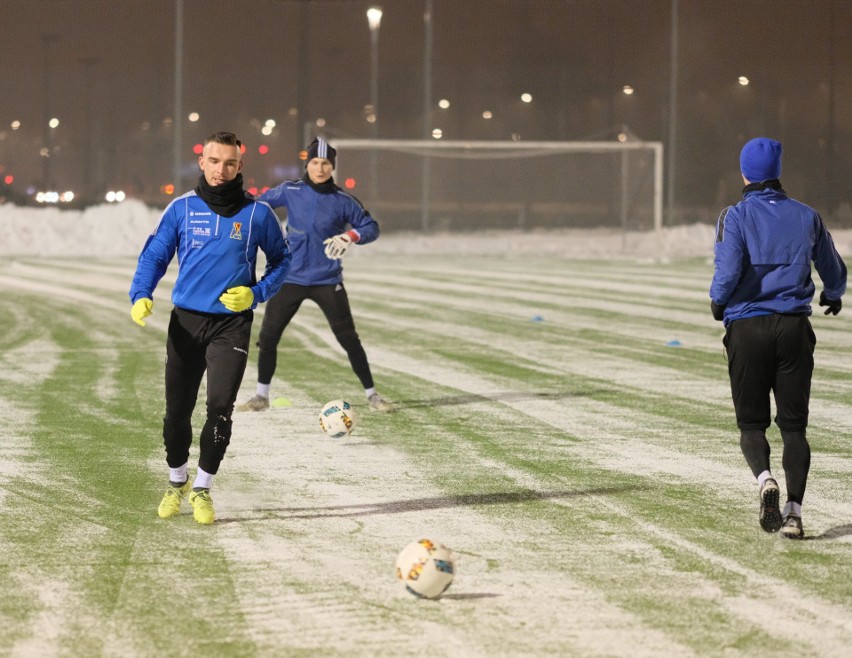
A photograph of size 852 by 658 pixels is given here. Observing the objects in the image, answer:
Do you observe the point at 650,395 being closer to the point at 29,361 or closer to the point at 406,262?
the point at 29,361

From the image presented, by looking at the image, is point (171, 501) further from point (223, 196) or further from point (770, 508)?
point (770, 508)

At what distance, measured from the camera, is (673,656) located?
4.91m

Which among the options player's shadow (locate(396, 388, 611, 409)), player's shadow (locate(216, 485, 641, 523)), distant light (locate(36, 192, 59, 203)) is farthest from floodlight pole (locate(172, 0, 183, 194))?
player's shadow (locate(216, 485, 641, 523))

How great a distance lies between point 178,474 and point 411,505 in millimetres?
1258

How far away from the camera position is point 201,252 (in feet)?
23.2

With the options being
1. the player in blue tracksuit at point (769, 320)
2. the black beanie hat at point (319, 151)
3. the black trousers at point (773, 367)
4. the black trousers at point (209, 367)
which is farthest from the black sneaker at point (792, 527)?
the black beanie hat at point (319, 151)

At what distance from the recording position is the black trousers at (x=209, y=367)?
277 inches

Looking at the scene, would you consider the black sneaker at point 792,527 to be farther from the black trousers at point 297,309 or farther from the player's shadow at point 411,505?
the black trousers at point 297,309

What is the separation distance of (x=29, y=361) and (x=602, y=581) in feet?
32.2

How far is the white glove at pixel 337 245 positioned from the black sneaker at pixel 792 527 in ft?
15.8

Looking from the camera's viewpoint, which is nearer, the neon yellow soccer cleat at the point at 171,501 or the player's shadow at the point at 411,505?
the neon yellow soccer cleat at the point at 171,501

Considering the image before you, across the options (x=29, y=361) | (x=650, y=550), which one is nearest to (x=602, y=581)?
(x=650, y=550)

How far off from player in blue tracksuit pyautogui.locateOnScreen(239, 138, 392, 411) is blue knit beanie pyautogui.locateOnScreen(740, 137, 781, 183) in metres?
4.36

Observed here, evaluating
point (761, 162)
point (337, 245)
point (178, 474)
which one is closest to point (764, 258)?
point (761, 162)
